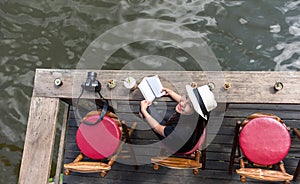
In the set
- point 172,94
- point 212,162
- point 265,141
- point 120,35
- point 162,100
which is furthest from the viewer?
point 120,35

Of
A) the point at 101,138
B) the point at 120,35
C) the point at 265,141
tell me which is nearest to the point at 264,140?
the point at 265,141

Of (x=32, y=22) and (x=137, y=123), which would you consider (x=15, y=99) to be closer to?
(x=32, y=22)

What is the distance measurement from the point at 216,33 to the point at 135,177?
108 inches

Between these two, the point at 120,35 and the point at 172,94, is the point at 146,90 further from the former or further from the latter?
the point at 120,35

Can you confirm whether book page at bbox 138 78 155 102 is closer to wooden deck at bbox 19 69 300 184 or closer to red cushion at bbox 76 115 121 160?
wooden deck at bbox 19 69 300 184

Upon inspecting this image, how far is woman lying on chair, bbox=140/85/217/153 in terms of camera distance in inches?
112

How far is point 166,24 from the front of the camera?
5418 mm

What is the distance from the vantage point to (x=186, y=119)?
9.80 ft

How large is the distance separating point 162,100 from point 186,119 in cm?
51

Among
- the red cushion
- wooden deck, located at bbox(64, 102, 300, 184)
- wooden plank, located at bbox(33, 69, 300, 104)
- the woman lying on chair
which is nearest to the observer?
the woman lying on chair

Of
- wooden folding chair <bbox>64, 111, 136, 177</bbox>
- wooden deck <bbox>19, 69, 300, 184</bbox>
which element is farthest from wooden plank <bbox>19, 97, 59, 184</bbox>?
wooden folding chair <bbox>64, 111, 136, 177</bbox>

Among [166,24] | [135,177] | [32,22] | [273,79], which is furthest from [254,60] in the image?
[32,22]

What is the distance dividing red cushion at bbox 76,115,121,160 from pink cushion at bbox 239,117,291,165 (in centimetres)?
135

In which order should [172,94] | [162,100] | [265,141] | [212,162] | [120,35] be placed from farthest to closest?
[120,35], [212,162], [162,100], [172,94], [265,141]
